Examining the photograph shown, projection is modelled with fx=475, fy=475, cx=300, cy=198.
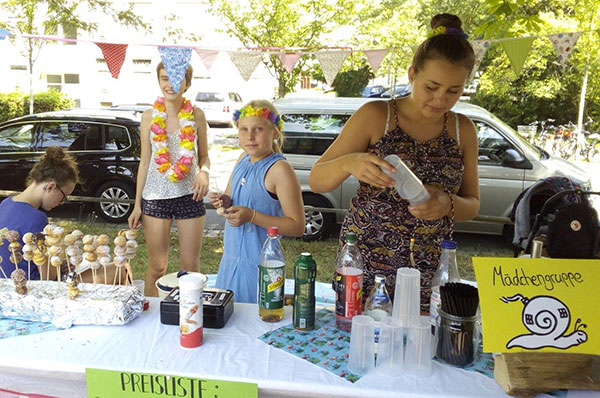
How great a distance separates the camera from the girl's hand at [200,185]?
2889 mm

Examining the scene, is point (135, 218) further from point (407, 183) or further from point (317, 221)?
point (317, 221)

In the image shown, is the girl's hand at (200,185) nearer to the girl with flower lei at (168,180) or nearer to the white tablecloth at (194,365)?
the girl with flower lei at (168,180)

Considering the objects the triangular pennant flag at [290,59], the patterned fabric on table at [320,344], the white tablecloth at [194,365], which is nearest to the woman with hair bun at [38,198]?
the white tablecloth at [194,365]

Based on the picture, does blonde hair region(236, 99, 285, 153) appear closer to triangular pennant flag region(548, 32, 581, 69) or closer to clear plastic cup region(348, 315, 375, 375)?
clear plastic cup region(348, 315, 375, 375)

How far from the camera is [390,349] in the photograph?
151cm

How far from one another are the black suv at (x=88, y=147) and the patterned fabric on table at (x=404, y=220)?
16.9 feet

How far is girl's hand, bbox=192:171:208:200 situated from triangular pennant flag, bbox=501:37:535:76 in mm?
2596

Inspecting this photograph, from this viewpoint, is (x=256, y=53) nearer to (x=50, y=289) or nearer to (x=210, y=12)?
(x=50, y=289)

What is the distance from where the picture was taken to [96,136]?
256 inches

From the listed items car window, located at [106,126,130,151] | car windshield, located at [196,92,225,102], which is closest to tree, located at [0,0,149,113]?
car window, located at [106,126,130,151]

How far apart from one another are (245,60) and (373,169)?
3035 millimetres

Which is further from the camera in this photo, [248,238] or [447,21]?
[248,238]

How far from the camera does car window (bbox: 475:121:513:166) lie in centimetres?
566

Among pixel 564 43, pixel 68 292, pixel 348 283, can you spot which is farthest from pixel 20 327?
pixel 564 43
